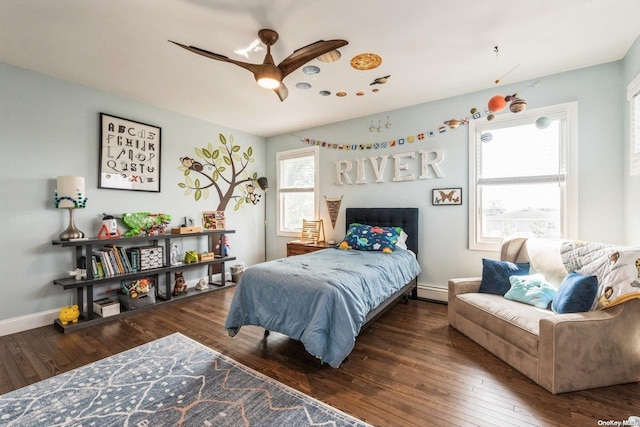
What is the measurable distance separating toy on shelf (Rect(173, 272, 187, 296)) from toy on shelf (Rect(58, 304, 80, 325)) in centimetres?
113

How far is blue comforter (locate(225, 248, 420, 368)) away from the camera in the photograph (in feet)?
6.92

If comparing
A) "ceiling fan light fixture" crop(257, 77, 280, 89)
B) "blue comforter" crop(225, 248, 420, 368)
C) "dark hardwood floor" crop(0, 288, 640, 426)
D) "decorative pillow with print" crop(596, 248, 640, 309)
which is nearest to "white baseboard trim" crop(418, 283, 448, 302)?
"dark hardwood floor" crop(0, 288, 640, 426)

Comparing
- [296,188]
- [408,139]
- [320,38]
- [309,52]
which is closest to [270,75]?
[309,52]

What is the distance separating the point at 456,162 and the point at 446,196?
1.51ft

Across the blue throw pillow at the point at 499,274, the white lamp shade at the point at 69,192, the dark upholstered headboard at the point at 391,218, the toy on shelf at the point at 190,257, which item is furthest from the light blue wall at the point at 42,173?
the blue throw pillow at the point at 499,274

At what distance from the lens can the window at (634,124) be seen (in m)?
2.47

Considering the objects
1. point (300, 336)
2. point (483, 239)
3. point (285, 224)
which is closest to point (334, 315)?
point (300, 336)

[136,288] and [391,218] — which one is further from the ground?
[391,218]

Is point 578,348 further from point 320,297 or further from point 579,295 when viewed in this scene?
point 320,297

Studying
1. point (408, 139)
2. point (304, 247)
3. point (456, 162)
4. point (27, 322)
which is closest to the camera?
point (27, 322)

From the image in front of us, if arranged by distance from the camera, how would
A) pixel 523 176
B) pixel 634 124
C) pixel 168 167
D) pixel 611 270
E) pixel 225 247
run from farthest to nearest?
pixel 225 247 → pixel 168 167 → pixel 523 176 → pixel 634 124 → pixel 611 270

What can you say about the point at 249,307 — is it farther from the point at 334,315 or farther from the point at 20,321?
the point at 20,321

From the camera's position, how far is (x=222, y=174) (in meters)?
4.96

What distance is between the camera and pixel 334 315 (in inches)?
83.8
